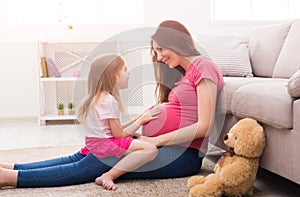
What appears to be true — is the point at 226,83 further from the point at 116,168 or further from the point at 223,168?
the point at 116,168

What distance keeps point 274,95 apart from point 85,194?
0.82 metres

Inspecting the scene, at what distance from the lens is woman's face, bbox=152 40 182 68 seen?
1.76 meters

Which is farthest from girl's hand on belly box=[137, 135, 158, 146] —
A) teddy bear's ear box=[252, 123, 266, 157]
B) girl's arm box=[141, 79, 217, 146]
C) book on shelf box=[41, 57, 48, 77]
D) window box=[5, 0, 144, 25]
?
window box=[5, 0, 144, 25]

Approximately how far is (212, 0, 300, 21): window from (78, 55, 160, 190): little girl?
2.52m

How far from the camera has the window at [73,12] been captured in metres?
3.81

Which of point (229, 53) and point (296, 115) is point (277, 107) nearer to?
point (296, 115)

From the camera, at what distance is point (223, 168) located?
1521mm

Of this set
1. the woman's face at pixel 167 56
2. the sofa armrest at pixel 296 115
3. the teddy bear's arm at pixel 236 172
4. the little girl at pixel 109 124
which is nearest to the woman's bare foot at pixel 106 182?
the little girl at pixel 109 124

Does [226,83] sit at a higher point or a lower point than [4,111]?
higher

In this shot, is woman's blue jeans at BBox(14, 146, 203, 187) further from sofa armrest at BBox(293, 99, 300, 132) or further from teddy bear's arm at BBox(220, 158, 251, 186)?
sofa armrest at BBox(293, 99, 300, 132)

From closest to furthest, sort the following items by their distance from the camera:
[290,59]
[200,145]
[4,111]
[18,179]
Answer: [18,179] → [200,145] → [290,59] → [4,111]

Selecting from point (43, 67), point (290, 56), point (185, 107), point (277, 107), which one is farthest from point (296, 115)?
point (43, 67)

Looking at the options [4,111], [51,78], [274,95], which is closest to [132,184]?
[274,95]

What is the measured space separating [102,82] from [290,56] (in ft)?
4.28
